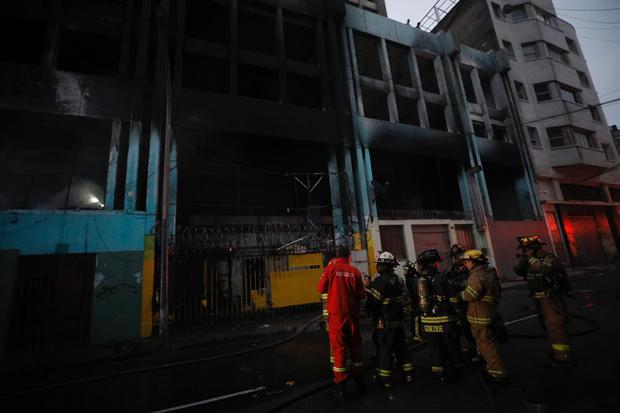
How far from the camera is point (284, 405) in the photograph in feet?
12.0

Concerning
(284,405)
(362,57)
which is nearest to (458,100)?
(362,57)

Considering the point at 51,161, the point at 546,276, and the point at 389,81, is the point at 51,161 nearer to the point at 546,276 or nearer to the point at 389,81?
the point at 546,276

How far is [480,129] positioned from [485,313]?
67.0 ft

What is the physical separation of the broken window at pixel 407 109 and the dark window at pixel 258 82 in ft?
27.0

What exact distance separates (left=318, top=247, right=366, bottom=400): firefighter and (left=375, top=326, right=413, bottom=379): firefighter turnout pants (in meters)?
0.32

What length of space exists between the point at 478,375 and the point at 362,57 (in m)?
20.7

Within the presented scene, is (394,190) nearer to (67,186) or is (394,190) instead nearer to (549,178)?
Answer: (549,178)

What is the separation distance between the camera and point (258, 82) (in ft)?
54.4

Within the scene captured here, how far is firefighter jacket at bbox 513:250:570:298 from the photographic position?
450 cm

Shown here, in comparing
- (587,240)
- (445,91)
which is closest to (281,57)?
(445,91)

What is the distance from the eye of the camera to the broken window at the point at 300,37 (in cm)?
1606

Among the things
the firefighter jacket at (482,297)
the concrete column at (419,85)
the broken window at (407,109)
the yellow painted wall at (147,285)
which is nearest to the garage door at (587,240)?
the broken window at (407,109)

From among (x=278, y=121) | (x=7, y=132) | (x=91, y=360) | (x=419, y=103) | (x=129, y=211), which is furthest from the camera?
(x=419, y=103)

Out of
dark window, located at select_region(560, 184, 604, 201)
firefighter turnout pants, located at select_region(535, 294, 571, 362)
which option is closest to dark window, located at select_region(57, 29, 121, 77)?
firefighter turnout pants, located at select_region(535, 294, 571, 362)
